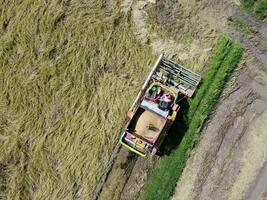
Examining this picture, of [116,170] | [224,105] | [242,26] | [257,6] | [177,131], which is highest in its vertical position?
[257,6]

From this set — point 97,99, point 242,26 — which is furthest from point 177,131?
point 242,26

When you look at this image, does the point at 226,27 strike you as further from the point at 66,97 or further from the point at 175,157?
the point at 66,97

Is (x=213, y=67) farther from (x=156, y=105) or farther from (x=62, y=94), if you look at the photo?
(x=62, y=94)

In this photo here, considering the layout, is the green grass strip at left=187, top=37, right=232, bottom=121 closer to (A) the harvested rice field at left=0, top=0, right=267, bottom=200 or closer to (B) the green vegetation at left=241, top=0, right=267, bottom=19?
(A) the harvested rice field at left=0, top=0, right=267, bottom=200

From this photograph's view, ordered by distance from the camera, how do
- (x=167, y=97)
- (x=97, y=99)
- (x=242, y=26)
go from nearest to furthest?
(x=167, y=97) → (x=242, y=26) → (x=97, y=99)

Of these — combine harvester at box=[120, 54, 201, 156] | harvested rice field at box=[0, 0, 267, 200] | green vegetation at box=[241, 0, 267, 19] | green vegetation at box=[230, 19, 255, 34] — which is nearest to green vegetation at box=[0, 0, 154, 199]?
harvested rice field at box=[0, 0, 267, 200]

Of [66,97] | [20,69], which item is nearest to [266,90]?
[66,97]

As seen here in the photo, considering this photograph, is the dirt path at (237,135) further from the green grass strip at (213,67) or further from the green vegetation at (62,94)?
the green vegetation at (62,94)
